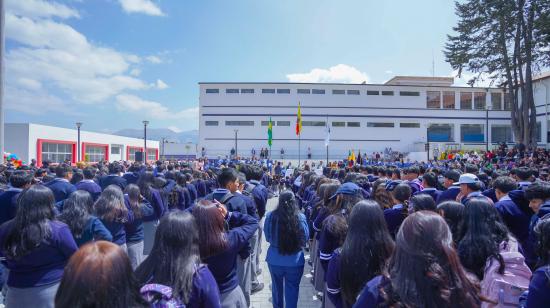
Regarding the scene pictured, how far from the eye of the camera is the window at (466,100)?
1940 inches

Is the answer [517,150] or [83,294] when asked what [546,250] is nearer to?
[83,294]

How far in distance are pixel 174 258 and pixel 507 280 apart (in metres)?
2.53

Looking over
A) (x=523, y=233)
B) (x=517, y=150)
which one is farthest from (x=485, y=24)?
(x=523, y=233)

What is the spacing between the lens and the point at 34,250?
9.78 ft

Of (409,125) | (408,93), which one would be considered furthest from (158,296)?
(408,93)

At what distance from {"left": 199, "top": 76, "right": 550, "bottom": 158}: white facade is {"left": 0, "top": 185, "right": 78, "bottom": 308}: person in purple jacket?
42.2 metres

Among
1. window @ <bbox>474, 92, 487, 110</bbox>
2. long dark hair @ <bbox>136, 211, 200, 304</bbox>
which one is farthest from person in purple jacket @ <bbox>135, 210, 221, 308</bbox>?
window @ <bbox>474, 92, 487, 110</bbox>

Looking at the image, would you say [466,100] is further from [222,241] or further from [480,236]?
[222,241]

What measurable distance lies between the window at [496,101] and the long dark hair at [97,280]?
57315 millimetres

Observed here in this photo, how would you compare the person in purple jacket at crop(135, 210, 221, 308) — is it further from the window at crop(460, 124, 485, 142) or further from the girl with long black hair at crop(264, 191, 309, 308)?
the window at crop(460, 124, 485, 142)

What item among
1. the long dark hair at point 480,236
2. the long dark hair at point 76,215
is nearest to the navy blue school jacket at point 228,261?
the long dark hair at point 76,215

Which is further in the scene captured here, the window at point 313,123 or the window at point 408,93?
the window at point 408,93

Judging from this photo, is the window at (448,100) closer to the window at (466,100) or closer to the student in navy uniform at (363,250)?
A: the window at (466,100)

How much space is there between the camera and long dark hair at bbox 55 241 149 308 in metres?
1.46
